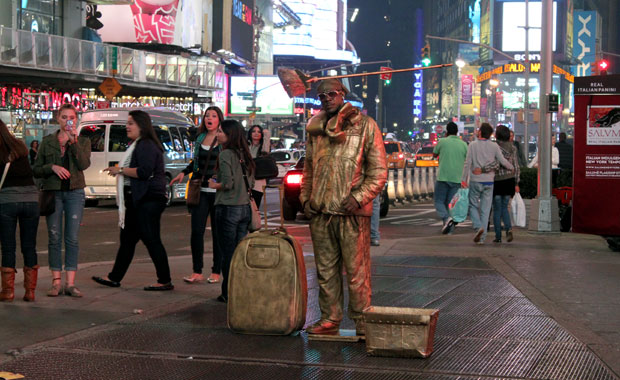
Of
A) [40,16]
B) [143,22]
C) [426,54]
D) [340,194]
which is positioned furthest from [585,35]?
[340,194]

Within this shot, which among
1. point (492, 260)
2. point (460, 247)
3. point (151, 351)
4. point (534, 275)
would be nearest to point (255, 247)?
point (151, 351)

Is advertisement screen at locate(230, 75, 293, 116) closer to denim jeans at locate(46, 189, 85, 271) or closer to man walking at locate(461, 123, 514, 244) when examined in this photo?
man walking at locate(461, 123, 514, 244)

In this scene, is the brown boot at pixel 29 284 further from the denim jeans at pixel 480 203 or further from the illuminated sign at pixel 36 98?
the illuminated sign at pixel 36 98

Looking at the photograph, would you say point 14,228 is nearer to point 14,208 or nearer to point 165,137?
point 14,208

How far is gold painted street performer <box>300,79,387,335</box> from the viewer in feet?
22.3

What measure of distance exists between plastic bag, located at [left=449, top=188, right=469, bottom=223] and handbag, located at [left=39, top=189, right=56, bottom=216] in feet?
25.9

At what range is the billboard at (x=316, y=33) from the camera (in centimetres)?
15038

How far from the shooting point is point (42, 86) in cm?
3750

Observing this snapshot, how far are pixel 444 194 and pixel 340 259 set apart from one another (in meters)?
9.40

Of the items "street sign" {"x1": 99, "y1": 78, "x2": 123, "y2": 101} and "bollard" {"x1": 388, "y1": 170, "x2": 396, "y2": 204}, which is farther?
"street sign" {"x1": 99, "y1": 78, "x2": 123, "y2": 101}

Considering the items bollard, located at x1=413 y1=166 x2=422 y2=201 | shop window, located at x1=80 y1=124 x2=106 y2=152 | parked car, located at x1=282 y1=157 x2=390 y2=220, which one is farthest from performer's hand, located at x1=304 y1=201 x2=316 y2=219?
bollard, located at x1=413 y1=166 x2=422 y2=201

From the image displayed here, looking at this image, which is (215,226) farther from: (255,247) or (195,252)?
(255,247)

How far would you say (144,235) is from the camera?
367 inches

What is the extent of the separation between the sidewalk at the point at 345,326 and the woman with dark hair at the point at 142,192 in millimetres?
443
